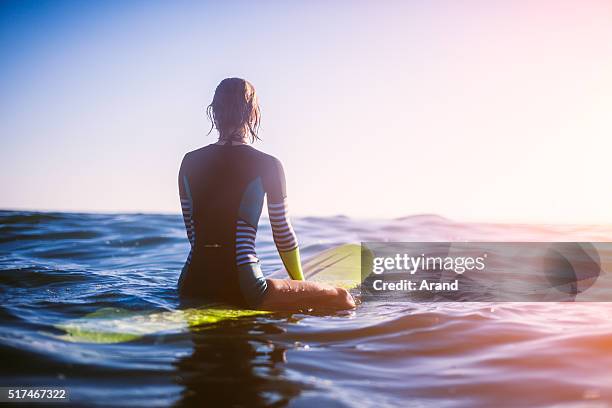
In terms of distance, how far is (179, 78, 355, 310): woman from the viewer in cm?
409

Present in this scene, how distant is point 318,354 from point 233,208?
137cm

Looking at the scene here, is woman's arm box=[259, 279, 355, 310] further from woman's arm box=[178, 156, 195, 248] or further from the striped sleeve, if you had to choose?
woman's arm box=[178, 156, 195, 248]

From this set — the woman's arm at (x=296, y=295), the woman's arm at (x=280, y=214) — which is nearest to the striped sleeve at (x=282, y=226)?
the woman's arm at (x=280, y=214)

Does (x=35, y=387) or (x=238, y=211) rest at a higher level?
(x=238, y=211)

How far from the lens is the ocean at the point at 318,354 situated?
258 centimetres

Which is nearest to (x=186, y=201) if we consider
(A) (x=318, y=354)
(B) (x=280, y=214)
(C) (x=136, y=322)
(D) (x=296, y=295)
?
(B) (x=280, y=214)

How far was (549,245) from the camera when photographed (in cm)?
1159

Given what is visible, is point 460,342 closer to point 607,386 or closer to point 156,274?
point 607,386

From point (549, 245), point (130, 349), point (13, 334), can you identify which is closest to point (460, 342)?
point (130, 349)

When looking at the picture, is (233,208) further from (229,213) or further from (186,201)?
(186,201)

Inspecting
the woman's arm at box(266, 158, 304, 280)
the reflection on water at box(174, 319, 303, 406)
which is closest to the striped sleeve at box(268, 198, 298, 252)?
the woman's arm at box(266, 158, 304, 280)

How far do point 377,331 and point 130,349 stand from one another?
169 cm

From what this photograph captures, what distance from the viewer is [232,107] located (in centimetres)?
414
